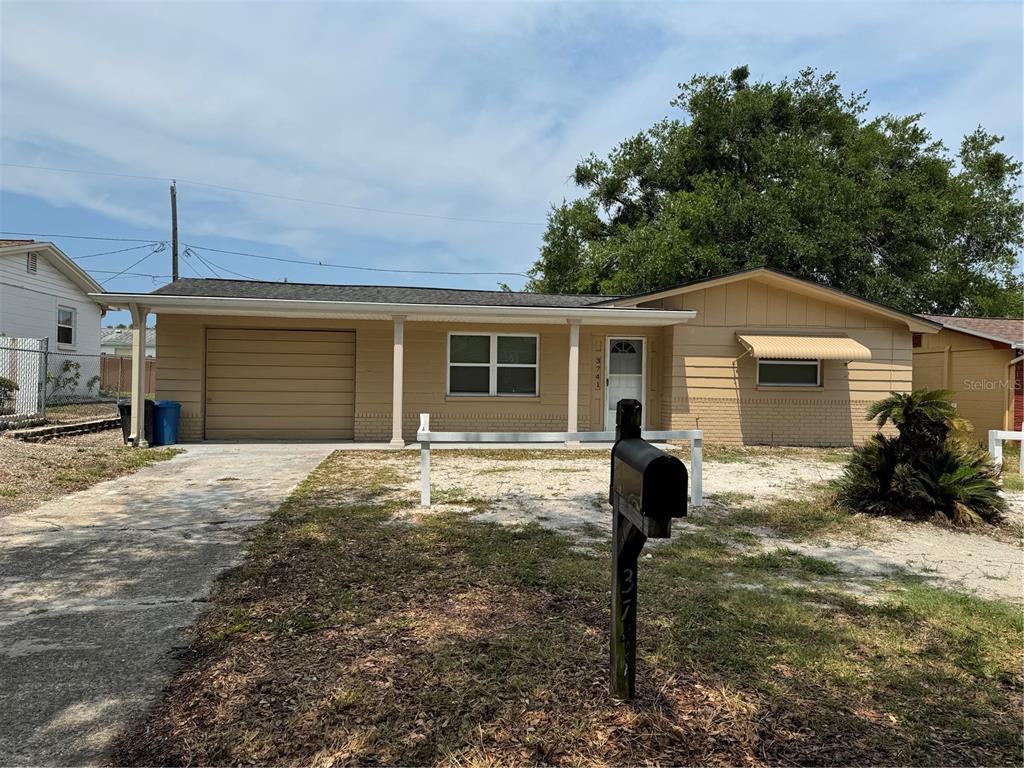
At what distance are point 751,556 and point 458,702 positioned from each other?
9.86ft

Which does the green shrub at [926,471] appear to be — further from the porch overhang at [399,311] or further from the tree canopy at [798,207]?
the tree canopy at [798,207]

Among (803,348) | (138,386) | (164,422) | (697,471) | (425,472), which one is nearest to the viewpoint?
(425,472)

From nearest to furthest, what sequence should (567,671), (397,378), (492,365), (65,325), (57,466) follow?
(567,671) < (57,466) < (397,378) < (492,365) < (65,325)

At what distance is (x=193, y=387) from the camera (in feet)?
39.1

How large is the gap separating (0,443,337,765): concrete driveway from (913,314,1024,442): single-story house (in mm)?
13409

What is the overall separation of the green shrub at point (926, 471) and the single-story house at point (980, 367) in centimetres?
751

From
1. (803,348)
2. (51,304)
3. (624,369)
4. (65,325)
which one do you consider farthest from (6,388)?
(803,348)

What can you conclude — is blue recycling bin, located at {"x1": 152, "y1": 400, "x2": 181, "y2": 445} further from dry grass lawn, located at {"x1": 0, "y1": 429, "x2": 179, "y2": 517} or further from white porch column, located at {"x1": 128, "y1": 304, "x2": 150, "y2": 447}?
dry grass lawn, located at {"x1": 0, "y1": 429, "x2": 179, "y2": 517}

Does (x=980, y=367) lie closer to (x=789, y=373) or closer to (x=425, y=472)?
(x=789, y=373)

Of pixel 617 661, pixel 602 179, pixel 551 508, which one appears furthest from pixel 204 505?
pixel 602 179

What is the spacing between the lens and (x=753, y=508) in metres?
6.49

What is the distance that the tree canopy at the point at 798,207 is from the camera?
2238cm

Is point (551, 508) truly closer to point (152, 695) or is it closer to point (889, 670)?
point (889, 670)

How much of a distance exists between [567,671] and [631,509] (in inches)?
42.7
